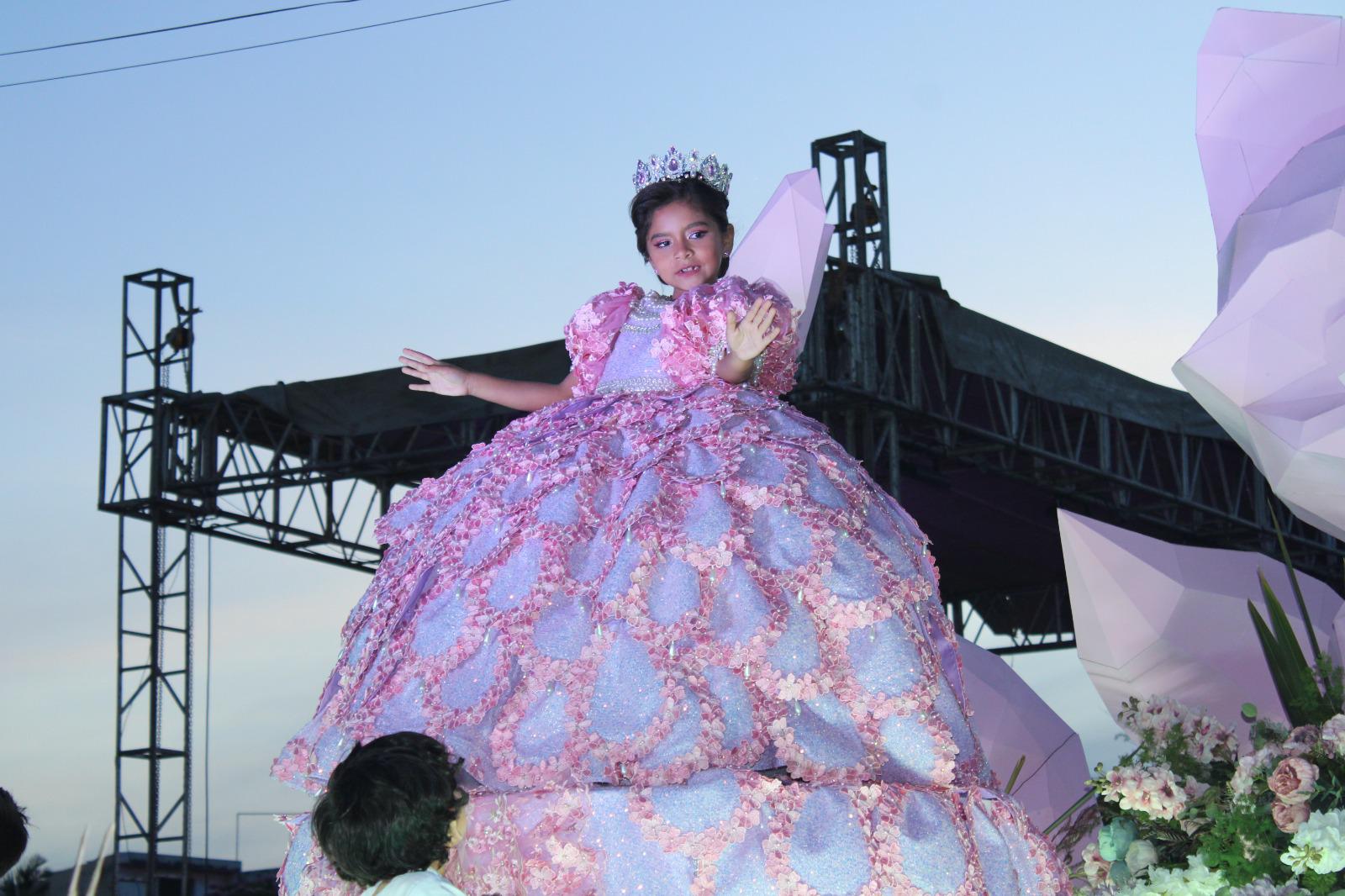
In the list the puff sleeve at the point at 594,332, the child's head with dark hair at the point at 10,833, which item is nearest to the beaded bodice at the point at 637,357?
the puff sleeve at the point at 594,332

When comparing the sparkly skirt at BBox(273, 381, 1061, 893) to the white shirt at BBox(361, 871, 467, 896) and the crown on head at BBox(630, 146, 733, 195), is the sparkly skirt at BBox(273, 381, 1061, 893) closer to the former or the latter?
the white shirt at BBox(361, 871, 467, 896)

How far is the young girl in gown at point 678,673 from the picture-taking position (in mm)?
2449

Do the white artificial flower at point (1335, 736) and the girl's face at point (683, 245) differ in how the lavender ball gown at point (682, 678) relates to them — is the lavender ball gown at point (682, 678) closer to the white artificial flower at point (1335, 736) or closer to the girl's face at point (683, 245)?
the white artificial flower at point (1335, 736)

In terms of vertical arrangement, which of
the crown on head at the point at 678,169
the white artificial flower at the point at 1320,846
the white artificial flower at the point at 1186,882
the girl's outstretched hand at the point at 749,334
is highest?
the crown on head at the point at 678,169

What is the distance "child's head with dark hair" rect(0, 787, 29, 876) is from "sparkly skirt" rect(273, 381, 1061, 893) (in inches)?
16.1

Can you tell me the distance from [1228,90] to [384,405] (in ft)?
19.8

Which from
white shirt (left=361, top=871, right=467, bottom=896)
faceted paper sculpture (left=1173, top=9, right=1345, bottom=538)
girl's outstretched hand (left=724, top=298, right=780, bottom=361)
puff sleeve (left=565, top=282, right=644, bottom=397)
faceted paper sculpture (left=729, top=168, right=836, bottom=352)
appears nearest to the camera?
white shirt (left=361, top=871, right=467, bottom=896)

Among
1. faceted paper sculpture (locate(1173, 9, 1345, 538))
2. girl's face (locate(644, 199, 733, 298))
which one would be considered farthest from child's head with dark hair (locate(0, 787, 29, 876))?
faceted paper sculpture (locate(1173, 9, 1345, 538))

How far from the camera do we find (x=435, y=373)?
11.6ft

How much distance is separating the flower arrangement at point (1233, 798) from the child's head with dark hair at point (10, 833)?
165 centimetres

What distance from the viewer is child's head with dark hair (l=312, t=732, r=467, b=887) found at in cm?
218

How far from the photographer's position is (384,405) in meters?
8.80

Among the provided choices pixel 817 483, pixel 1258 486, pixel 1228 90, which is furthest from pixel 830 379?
pixel 817 483

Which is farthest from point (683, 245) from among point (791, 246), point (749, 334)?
point (749, 334)
